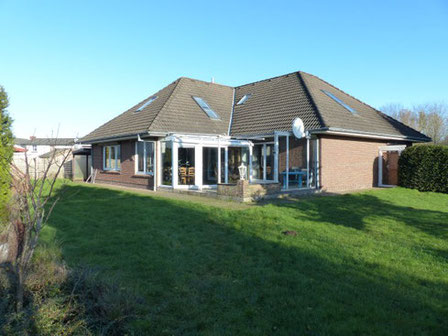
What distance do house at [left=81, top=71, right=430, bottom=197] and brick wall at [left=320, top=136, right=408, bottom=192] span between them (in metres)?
0.05

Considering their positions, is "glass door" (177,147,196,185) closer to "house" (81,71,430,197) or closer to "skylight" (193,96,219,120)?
→ "house" (81,71,430,197)

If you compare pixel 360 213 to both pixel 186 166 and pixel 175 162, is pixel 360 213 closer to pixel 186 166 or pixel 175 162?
pixel 175 162

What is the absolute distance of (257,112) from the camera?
66.9 feet

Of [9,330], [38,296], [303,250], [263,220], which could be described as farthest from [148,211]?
[9,330]

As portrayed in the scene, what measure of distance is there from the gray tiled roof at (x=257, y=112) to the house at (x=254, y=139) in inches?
2.7

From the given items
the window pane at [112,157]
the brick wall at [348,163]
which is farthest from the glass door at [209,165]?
the window pane at [112,157]

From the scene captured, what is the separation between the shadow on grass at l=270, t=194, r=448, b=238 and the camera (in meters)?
9.45

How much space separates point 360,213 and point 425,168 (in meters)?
8.55

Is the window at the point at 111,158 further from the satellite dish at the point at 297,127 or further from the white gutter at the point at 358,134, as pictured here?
the white gutter at the point at 358,134

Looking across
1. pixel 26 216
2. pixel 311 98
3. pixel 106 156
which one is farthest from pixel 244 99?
pixel 26 216

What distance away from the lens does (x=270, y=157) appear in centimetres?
1802

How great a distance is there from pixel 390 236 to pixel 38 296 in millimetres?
7101

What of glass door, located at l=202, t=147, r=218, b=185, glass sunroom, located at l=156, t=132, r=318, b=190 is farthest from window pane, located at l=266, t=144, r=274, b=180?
glass door, located at l=202, t=147, r=218, b=185

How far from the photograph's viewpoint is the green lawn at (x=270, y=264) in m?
4.19
